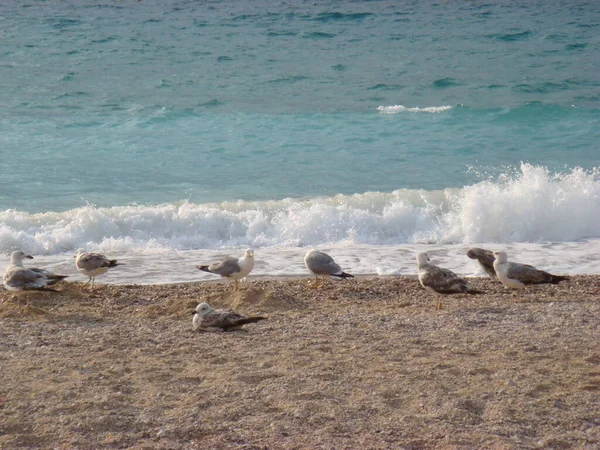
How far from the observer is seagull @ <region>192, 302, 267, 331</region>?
280 inches

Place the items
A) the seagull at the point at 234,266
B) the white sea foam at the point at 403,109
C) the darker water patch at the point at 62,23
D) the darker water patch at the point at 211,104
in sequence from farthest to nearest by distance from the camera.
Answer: the darker water patch at the point at 62,23, the darker water patch at the point at 211,104, the white sea foam at the point at 403,109, the seagull at the point at 234,266

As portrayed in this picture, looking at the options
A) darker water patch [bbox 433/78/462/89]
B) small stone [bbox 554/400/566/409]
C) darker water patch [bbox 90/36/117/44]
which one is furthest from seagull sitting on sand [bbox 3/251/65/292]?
darker water patch [bbox 90/36/117/44]

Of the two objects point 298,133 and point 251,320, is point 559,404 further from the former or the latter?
point 298,133

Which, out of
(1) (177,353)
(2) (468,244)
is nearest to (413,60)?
(2) (468,244)

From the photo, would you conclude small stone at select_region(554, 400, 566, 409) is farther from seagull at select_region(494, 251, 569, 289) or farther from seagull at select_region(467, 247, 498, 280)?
seagull at select_region(467, 247, 498, 280)

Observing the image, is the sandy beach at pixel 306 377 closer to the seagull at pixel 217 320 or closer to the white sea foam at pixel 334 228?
the seagull at pixel 217 320

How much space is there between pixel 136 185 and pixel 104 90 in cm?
744

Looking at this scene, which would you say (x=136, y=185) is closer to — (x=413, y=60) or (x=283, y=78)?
(x=283, y=78)

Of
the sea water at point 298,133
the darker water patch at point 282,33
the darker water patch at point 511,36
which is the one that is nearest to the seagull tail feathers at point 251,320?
the sea water at point 298,133

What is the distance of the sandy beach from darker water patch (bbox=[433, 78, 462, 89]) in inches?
610

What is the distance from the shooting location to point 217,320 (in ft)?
23.3

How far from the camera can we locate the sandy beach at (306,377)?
16.0ft

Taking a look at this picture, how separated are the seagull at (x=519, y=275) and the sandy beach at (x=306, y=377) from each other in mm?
510

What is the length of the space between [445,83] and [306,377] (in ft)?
61.6
